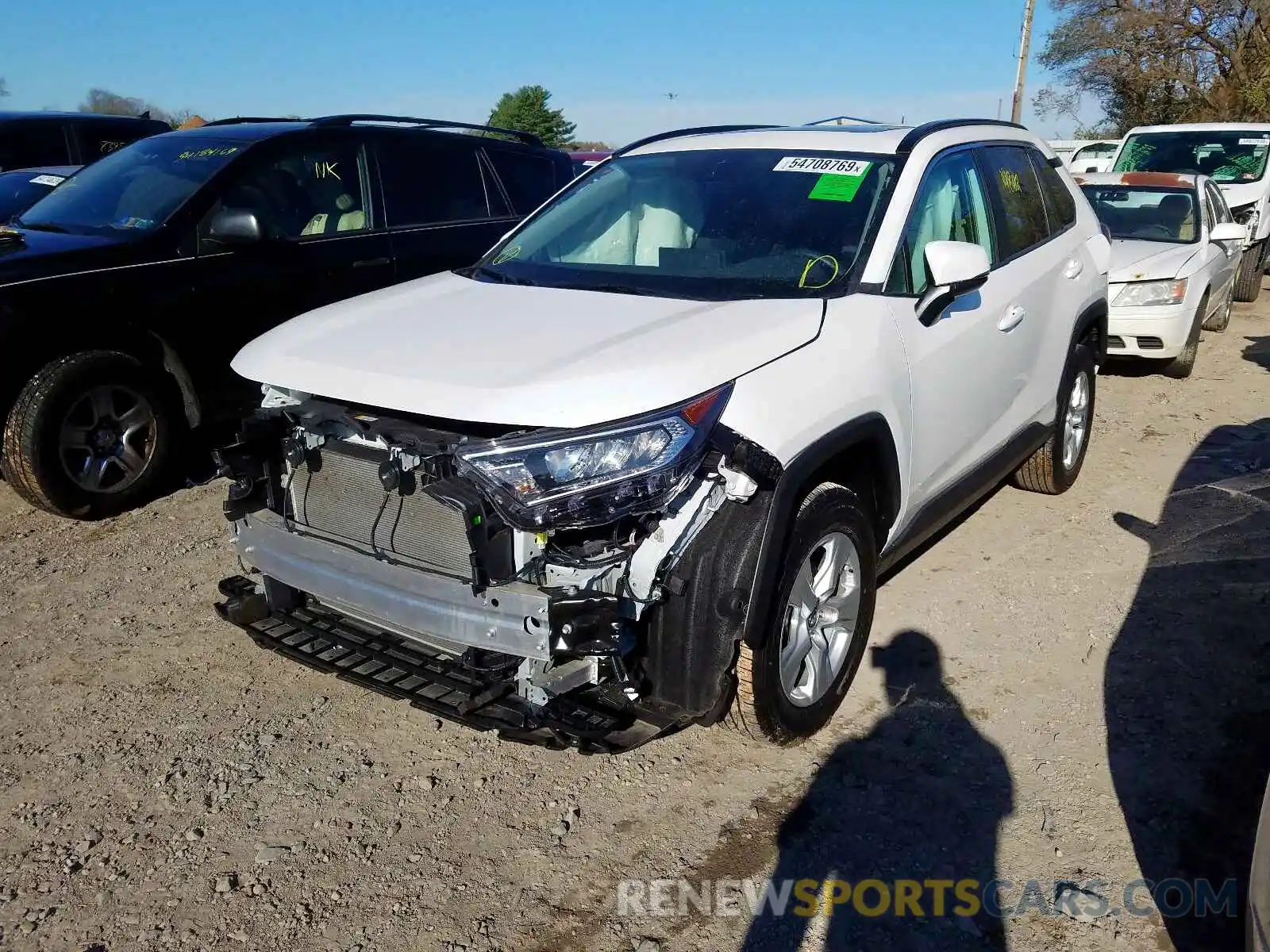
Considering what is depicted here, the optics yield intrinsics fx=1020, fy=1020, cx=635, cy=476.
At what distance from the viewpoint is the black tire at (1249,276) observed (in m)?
12.0

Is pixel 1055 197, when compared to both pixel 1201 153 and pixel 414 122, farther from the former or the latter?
pixel 1201 153

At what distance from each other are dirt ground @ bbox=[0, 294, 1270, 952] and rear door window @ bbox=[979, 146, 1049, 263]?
1480 mm

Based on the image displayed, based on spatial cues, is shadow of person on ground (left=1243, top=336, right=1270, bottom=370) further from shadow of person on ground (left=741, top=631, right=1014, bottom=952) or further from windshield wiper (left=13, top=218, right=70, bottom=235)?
windshield wiper (left=13, top=218, right=70, bottom=235)

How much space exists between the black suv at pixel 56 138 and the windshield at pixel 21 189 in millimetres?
1924

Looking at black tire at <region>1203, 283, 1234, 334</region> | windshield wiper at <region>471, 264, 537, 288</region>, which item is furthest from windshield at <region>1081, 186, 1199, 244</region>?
windshield wiper at <region>471, 264, 537, 288</region>

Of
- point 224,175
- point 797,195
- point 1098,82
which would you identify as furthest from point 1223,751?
point 1098,82

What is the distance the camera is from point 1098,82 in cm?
3278

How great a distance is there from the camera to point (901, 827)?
9.56ft

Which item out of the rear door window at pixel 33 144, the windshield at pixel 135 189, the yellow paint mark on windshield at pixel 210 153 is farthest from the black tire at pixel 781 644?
the rear door window at pixel 33 144

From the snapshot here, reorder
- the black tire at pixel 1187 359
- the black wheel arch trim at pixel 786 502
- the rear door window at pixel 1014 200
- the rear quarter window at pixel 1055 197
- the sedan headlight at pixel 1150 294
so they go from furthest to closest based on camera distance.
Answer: the black tire at pixel 1187 359 → the sedan headlight at pixel 1150 294 → the rear quarter window at pixel 1055 197 → the rear door window at pixel 1014 200 → the black wheel arch trim at pixel 786 502

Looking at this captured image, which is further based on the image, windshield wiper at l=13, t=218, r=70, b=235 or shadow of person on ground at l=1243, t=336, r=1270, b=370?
shadow of person on ground at l=1243, t=336, r=1270, b=370

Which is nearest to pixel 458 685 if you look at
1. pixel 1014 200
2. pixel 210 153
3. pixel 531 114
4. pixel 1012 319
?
pixel 1012 319

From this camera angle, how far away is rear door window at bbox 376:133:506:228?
20.4ft

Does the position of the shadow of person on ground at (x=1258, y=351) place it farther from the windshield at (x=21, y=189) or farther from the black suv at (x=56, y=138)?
the black suv at (x=56, y=138)
